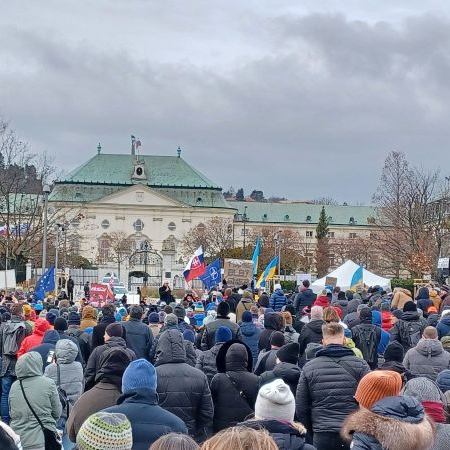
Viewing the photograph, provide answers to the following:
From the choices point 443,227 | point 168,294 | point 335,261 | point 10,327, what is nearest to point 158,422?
point 10,327

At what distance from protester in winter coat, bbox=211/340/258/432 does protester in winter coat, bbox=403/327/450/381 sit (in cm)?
241

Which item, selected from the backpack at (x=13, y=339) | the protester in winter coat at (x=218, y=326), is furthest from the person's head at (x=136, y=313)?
the backpack at (x=13, y=339)

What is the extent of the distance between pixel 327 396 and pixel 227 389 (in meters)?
1.14

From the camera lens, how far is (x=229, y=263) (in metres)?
36.5

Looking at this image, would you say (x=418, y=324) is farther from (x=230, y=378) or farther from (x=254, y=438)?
(x=254, y=438)

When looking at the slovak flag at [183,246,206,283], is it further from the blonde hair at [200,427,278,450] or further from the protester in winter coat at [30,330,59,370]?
the blonde hair at [200,427,278,450]

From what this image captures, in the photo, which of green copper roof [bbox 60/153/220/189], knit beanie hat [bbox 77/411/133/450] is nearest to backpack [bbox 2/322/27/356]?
knit beanie hat [bbox 77/411/133/450]

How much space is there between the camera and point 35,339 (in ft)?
41.5

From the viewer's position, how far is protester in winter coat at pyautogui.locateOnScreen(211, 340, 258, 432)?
9.07m

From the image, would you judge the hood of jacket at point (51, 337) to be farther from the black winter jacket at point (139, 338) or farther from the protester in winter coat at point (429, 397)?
the protester in winter coat at point (429, 397)

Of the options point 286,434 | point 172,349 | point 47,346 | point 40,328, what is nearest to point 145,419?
point 286,434

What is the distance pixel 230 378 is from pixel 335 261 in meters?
101

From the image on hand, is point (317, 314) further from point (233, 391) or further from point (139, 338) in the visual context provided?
point (233, 391)

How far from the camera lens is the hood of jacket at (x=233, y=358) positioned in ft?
29.9
